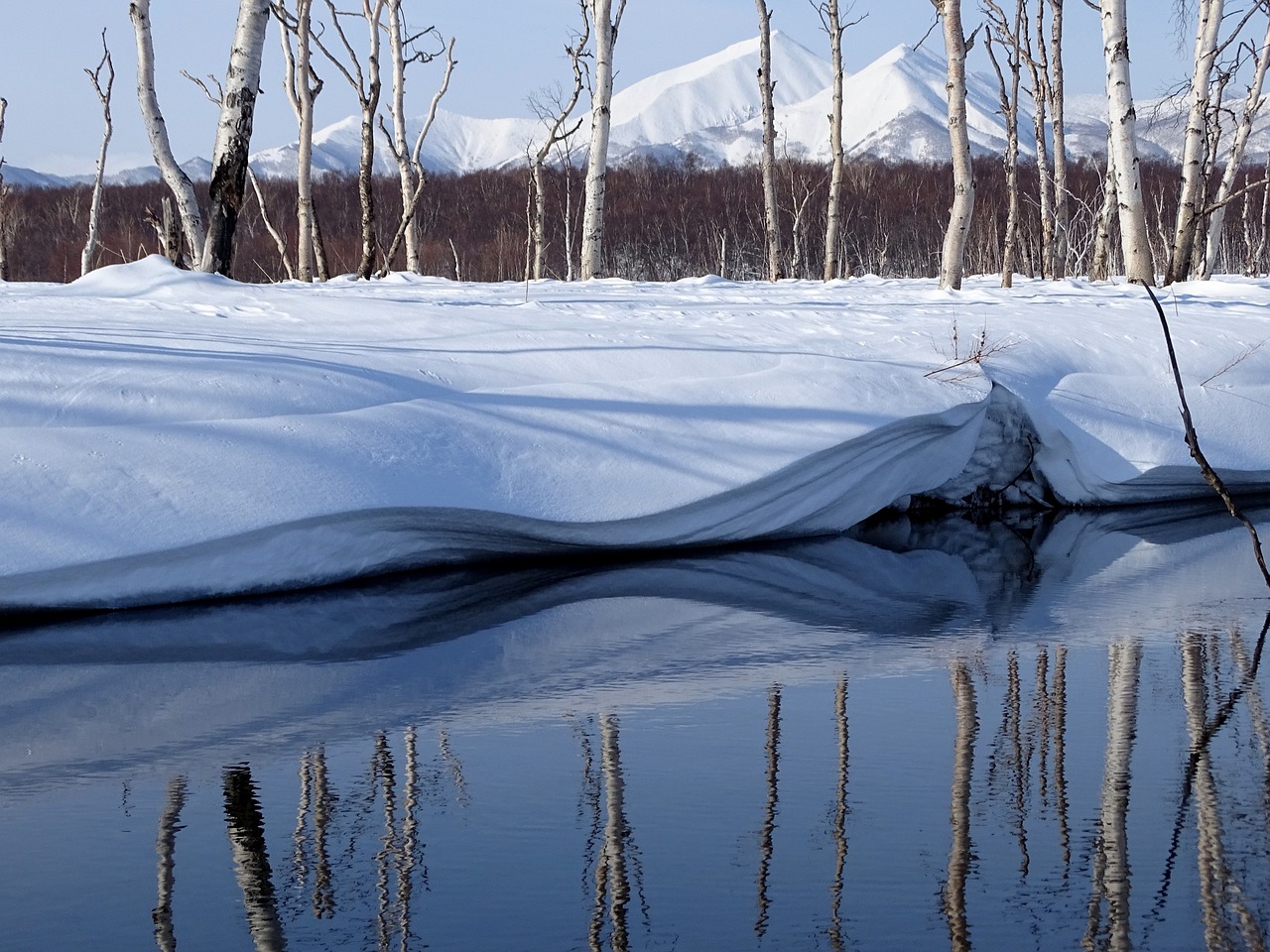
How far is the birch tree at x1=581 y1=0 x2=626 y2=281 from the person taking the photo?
13.6 metres

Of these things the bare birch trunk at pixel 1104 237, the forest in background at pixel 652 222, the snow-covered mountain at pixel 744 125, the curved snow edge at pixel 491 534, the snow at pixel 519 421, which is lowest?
the curved snow edge at pixel 491 534

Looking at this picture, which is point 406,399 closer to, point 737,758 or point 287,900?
point 737,758

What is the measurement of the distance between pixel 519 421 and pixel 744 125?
130m

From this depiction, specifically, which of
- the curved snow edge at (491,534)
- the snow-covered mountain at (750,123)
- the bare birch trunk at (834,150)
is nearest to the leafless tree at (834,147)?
the bare birch trunk at (834,150)

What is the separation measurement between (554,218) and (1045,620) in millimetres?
40170

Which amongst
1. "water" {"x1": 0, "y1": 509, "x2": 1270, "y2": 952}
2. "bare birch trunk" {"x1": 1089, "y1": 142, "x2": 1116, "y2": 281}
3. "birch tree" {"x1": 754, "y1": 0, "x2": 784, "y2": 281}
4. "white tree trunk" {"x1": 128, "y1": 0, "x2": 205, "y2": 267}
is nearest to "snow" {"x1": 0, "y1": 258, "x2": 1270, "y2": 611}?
"water" {"x1": 0, "y1": 509, "x2": 1270, "y2": 952}

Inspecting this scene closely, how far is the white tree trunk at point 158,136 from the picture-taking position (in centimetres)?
996

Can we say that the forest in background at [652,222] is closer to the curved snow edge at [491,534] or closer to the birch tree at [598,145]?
the birch tree at [598,145]

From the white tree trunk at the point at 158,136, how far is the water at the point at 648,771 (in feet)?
17.8

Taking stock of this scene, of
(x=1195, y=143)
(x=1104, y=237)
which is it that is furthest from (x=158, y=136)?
A: (x=1104, y=237)

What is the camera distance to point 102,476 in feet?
16.7

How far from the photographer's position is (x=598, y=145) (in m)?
13.6

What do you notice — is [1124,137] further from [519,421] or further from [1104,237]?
[519,421]

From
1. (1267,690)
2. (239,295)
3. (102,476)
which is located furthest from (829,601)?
(239,295)
